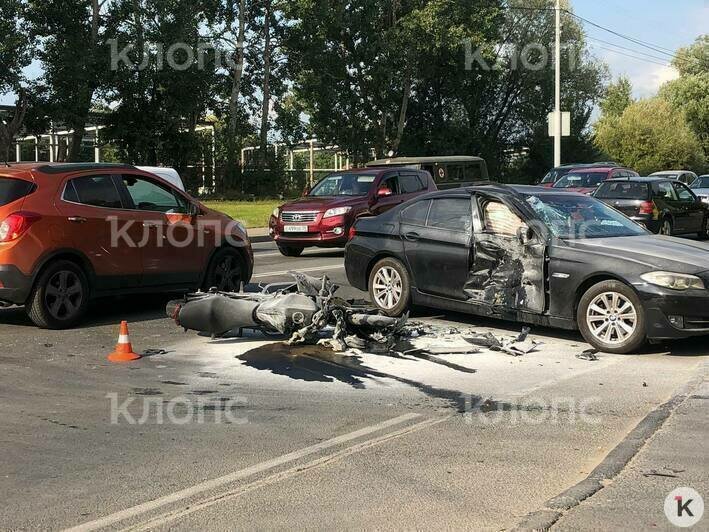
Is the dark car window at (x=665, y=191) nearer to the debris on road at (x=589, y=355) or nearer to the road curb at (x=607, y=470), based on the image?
the debris on road at (x=589, y=355)

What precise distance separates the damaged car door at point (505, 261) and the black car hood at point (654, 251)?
415 millimetres

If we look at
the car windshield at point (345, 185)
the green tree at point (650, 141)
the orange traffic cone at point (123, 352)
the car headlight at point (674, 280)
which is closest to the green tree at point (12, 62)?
the car windshield at point (345, 185)

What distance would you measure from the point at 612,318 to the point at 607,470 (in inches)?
134

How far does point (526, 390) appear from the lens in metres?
6.58

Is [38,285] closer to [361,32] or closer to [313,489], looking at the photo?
[313,489]

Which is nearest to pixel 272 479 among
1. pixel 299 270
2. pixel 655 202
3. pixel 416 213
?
pixel 416 213

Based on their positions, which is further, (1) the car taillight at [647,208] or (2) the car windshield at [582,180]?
(2) the car windshield at [582,180]

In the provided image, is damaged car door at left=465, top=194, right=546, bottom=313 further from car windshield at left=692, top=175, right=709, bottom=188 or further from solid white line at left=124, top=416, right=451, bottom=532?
car windshield at left=692, top=175, right=709, bottom=188

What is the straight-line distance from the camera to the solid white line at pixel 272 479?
157 inches

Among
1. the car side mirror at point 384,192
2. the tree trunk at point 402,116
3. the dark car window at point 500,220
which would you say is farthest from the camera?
the tree trunk at point 402,116

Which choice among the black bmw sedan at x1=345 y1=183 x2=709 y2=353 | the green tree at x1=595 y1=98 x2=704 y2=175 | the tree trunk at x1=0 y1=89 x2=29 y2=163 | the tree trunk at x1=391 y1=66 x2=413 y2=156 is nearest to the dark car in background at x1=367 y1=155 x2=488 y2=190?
the black bmw sedan at x1=345 y1=183 x2=709 y2=353

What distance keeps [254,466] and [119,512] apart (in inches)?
34.7

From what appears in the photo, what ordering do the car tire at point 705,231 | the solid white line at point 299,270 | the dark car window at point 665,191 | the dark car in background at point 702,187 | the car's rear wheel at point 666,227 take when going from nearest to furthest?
the solid white line at point 299,270 < the car's rear wheel at point 666,227 < the dark car window at point 665,191 < the car tire at point 705,231 < the dark car in background at point 702,187

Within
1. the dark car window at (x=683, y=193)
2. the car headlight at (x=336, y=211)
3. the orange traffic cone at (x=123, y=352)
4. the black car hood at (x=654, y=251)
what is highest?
the dark car window at (x=683, y=193)
